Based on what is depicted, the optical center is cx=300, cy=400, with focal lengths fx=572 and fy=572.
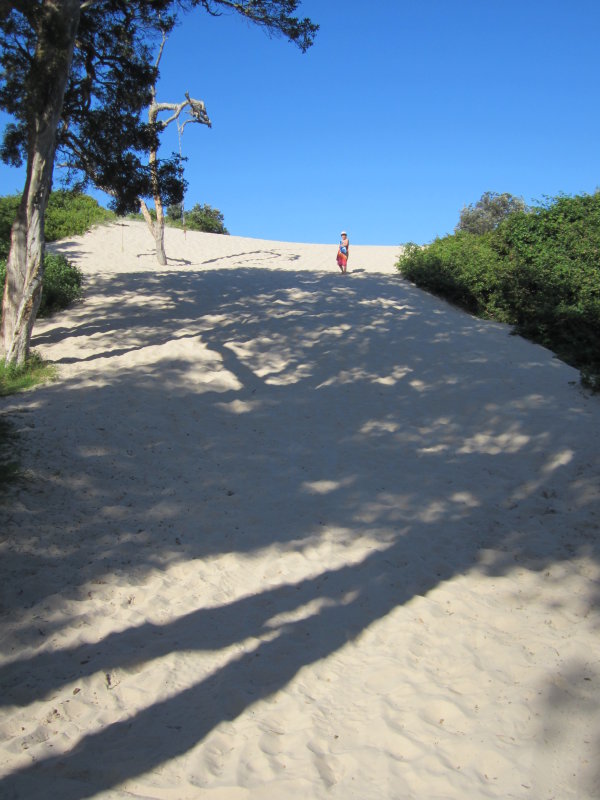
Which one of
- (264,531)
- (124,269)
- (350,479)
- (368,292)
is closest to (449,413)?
(350,479)

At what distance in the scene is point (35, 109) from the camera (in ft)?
27.9

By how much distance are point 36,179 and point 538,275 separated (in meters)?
10.1

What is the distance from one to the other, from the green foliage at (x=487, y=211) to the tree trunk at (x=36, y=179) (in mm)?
40352

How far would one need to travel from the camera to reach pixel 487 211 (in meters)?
45.8

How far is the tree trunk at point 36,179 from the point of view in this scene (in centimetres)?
837

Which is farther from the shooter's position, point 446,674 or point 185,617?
point 185,617

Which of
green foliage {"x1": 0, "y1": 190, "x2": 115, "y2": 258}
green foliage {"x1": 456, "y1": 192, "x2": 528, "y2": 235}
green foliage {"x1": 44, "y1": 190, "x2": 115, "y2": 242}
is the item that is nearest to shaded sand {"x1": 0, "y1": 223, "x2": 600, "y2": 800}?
green foliage {"x1": 0, "y1": 190, "x2": 115, "y2": 258}

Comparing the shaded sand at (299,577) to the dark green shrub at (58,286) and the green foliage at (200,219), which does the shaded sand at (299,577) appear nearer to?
the dark green shrub at (58,286)

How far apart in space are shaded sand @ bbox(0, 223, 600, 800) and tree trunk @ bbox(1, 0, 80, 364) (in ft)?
3.47

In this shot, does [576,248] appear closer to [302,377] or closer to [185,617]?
[302,377]

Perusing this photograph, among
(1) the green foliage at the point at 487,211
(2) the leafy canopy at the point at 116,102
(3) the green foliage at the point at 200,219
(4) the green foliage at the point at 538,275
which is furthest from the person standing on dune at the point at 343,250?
(1) the green foliage at the point at 487,211

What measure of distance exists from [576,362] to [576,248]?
14.9 feet

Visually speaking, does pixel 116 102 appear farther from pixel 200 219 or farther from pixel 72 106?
pixel 200 219

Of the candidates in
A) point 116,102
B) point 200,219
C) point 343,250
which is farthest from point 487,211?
point 116,102
